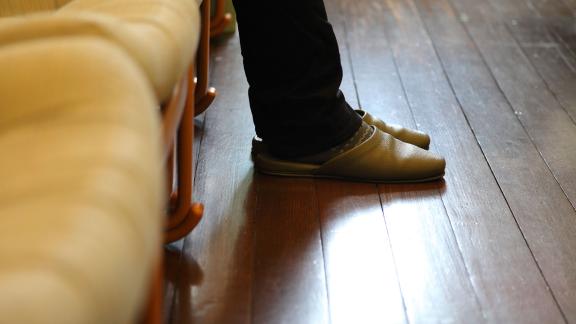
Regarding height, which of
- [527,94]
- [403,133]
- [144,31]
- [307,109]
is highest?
[144,31]

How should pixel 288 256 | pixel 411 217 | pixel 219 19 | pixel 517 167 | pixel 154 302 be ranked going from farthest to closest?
1. pixel 219 19
2. pixel 517 167
3. pixel 411 217
4. pixel 288 256
5. pixel 154 302

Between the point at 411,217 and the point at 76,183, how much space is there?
881 millimetres

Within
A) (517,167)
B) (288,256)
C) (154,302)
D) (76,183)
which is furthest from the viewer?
(517,167)

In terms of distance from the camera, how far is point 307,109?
4.27 ft

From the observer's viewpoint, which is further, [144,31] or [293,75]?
[293,75]

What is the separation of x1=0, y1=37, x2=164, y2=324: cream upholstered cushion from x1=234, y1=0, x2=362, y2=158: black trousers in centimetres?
60

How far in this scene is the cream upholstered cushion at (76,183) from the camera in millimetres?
397

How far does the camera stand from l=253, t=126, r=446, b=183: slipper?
1.35 meters

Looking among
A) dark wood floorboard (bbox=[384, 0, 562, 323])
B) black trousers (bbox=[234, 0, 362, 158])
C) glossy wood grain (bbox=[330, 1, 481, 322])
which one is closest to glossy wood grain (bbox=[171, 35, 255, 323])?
black trousers (bbox=[234, 0, 362, 158])

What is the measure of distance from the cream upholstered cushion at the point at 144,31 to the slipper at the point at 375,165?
0.58 metres

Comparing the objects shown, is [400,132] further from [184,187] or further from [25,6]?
[25,6]

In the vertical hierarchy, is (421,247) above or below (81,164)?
below

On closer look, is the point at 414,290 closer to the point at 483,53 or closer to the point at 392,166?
the point at 392,166

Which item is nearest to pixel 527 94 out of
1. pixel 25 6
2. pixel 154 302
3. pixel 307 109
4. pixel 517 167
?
pixel 517 167
